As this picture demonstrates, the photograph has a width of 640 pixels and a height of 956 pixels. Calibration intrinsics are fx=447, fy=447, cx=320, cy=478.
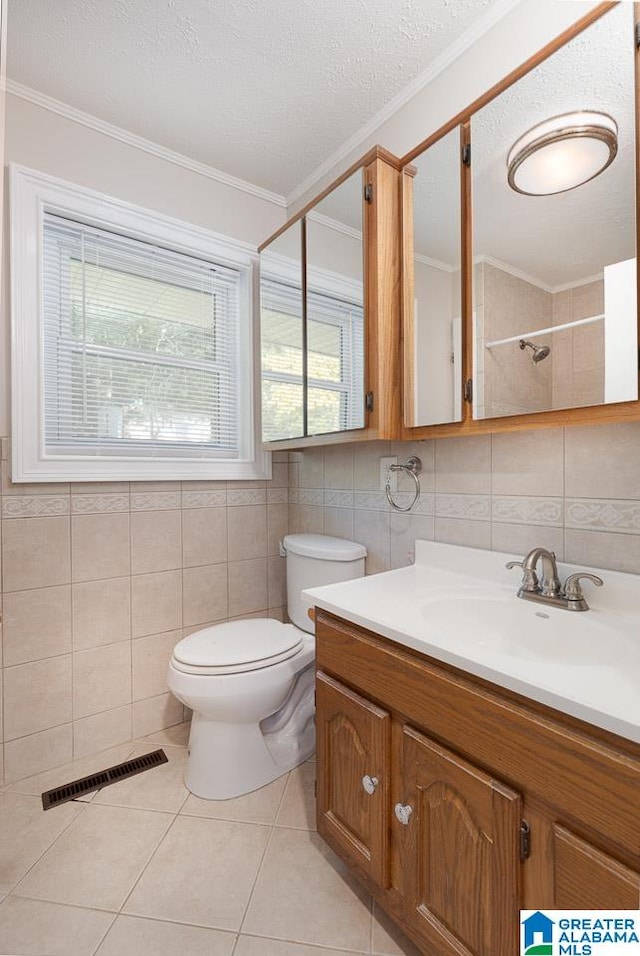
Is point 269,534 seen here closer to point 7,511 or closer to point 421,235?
point 7,511

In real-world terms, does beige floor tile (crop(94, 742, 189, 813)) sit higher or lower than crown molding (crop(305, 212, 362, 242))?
lower

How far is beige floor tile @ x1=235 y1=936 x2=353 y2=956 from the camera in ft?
3.47

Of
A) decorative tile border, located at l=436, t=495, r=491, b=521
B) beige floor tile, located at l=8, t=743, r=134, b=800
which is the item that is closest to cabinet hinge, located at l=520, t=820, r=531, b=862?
decorative tile border, located at l=436, t=495, r=491, b=521

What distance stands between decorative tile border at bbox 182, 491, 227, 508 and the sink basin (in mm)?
1194

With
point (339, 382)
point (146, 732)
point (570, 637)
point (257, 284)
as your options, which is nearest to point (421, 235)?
point (339, 382)

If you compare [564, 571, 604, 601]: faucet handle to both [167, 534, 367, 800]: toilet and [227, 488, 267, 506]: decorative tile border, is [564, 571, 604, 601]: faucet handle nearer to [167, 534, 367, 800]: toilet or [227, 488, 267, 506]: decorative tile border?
[167, 534, 367, 800]: toilet

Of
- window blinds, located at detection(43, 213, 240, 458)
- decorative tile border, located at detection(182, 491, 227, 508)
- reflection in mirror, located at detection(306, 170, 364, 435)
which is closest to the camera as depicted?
reflection in mirror, located at detection(306, 170, 364, 435)

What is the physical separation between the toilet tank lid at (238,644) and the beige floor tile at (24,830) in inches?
23.9

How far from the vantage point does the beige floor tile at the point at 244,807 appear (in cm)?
148

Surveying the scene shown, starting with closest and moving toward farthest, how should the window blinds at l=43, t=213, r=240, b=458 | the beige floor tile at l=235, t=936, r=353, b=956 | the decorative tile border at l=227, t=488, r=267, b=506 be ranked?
the beige floor tile at l=235, t=936, r=353, b=956 < the window blinds at l=43, t=213, r=240, b=458 < the decorative tile border at l=227, t=488, r=267, b=506

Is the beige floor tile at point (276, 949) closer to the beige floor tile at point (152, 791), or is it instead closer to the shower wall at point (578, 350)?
the beige floor tile at point (152, 791)

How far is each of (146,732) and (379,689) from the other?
4.44 ft

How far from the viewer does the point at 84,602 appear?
1751mm

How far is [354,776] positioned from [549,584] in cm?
70
